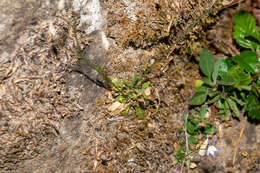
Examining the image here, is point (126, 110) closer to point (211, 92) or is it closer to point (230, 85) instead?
point (211, 92)

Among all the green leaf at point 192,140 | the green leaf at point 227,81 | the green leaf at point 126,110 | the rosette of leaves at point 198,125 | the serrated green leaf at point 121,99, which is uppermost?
the serrated green leaf at point 121,99

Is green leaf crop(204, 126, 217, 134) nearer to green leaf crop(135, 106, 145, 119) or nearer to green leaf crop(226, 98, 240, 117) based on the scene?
green leaf crop(226, 98, 240, 117)

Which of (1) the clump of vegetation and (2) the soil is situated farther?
(1) the clump of vegetation

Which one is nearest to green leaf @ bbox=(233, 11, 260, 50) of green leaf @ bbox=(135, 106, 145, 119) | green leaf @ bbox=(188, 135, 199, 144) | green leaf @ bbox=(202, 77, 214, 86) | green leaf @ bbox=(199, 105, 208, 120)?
green leaf @ bbox=(202, 77, 214, 86)

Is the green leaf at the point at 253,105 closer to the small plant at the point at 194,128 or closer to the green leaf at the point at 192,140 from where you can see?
the small plant at the point at 194,128

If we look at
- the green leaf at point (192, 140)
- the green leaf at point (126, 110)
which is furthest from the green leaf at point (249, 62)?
the green leaf at point (126, 110)

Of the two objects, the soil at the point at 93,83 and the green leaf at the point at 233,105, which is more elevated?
the soil at the point at 93,83
